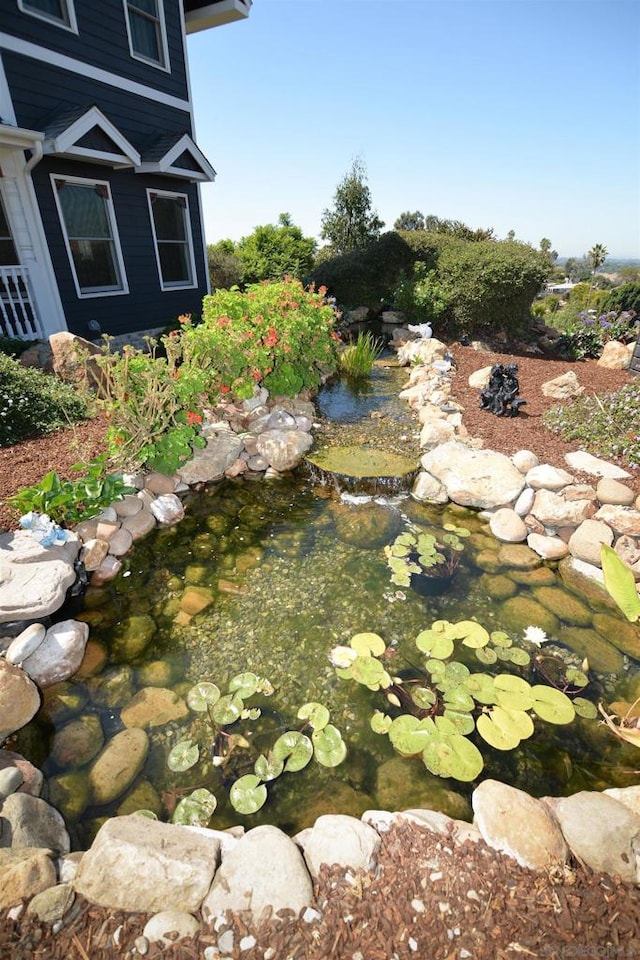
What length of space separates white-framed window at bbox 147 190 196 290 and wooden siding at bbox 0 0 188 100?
74.5 inches

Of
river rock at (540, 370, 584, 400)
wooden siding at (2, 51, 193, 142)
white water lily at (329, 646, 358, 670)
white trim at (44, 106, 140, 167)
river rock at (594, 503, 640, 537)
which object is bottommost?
white water lily at (329, 646, 358, 670)

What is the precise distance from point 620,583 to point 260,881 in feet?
7.81

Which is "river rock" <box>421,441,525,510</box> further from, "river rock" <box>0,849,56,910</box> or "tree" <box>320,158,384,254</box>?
"tree" <box>320,158,384,254</box>

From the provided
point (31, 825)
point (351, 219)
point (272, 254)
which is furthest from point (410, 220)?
point (31, 825)

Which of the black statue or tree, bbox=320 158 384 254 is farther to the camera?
tree, bbox=320 158 384 254

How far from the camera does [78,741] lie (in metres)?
2.60

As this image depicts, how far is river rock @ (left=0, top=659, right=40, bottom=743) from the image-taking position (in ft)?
8.35

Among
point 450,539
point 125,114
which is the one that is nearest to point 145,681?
point 450,539

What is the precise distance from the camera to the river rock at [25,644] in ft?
9.50

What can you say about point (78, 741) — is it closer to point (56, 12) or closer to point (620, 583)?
point (620, 583)

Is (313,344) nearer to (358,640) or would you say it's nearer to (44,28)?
(358,640)

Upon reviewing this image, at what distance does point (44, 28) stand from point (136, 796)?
9881mm

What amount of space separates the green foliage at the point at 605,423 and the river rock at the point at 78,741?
533 centimetres

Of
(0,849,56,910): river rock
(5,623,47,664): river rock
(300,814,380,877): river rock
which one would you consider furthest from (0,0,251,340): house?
(300,814,380,877): river rock
